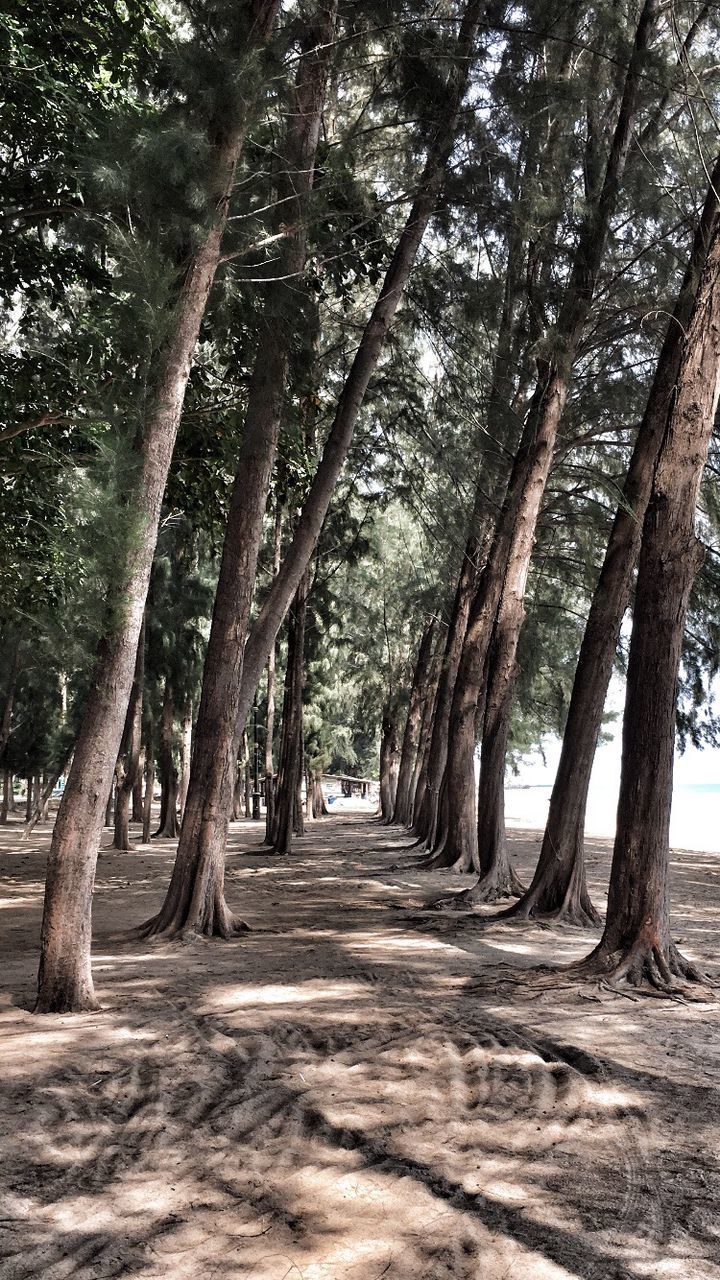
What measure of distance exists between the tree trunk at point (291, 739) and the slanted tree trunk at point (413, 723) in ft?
19.4

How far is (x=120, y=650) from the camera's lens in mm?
5988

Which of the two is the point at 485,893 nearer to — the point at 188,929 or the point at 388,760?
the point at 188,929

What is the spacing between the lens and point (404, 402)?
14898 mm

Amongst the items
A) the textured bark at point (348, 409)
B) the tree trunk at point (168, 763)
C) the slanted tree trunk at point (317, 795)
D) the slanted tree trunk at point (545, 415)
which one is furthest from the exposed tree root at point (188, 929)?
the slanted tree trunk at point (317, 795)

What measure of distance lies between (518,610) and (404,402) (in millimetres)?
4584

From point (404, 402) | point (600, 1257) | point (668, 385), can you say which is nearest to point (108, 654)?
point (600, 1257)

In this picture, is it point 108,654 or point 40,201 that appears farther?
point 40,201

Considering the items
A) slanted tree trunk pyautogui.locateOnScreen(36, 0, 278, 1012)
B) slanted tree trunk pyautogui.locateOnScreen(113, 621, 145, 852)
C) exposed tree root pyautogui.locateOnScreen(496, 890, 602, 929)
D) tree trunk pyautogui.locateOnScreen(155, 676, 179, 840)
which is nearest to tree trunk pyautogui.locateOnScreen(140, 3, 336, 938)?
slanted tree trunk pyautogui.locateOnScreen(36, 0, 278, 1012)

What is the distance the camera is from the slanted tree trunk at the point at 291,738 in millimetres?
17500

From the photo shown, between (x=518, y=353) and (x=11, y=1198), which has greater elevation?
(x=518, y=353)

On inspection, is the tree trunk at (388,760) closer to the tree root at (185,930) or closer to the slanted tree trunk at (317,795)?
the slanted tree trunk at (317,795)

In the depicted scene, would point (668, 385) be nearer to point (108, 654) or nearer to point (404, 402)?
point (108, 654)

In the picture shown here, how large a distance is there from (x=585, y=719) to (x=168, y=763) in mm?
12978

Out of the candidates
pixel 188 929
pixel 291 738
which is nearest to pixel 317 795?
pixel 291 738
